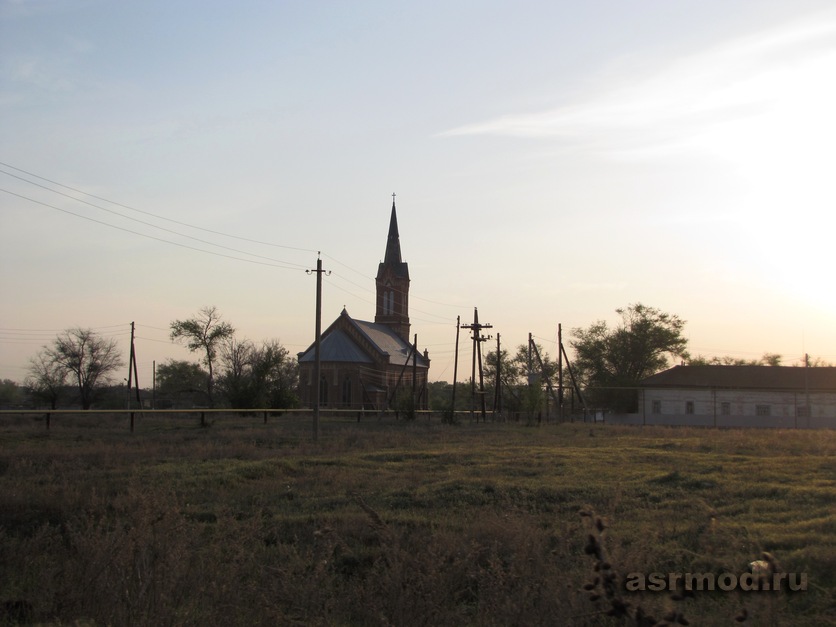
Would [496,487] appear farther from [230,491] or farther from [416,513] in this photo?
[230,491]

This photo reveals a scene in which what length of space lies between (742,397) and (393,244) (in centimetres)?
4496

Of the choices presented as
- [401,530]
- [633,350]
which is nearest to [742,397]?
[633,350]

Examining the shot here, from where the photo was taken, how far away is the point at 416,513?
10.8 metres

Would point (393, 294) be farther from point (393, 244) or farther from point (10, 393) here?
point (10, 393)

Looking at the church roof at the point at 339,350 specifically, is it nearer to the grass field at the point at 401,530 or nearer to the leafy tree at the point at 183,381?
the leafy tree at the point at 183,381

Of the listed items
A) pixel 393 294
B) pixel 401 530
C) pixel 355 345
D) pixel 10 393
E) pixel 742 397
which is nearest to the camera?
pixel 401 530

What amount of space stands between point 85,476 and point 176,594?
403 inches

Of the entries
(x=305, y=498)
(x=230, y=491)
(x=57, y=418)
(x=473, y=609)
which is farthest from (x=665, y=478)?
(x=57, y=418)

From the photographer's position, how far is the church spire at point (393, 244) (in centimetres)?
8675

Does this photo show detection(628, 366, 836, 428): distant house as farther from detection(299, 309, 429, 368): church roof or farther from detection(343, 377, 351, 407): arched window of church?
detection(343, 377, 351, 407): arched window of church

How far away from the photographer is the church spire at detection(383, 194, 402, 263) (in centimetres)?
8675

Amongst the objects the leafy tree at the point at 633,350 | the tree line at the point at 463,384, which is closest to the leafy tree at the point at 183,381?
the tree line at the point at 463,384

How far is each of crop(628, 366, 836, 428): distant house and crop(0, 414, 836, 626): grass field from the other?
28.1 metres

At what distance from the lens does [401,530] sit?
29.9ft
